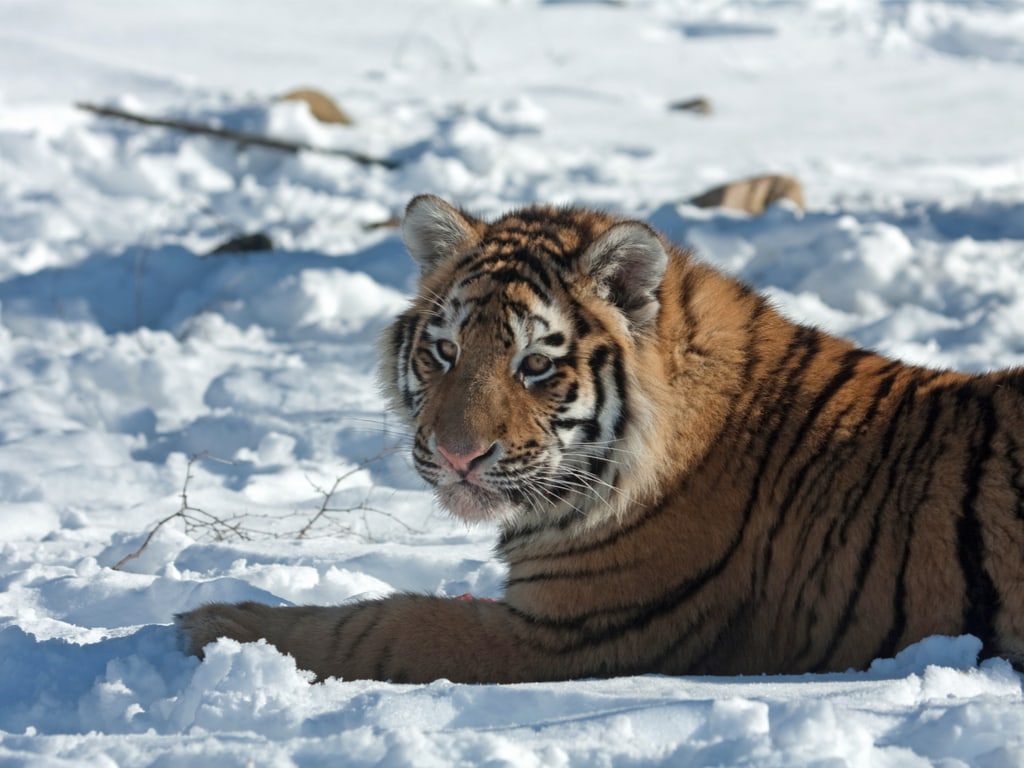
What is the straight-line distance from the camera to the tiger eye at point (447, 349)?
9.12 ft

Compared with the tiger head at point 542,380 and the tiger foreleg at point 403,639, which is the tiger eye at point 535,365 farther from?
the tiger foreleg at point 403,639

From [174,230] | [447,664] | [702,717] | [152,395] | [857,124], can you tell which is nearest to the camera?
[702,717]

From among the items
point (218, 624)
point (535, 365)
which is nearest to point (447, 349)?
point (535, 365)

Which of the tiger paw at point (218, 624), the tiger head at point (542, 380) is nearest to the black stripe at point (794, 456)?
the tiger head at point (542, 380)

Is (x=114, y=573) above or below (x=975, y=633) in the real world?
below

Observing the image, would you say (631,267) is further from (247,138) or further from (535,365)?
(247,138)

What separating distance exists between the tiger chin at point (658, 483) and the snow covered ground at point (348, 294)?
8.7 inches

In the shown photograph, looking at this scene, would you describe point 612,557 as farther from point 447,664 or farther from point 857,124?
point 857,124

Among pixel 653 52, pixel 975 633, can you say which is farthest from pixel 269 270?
pixel 653 52

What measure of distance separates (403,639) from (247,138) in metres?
6.43

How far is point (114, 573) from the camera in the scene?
3133 mm

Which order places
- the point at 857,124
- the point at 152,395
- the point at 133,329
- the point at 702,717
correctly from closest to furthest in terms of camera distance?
the point at 702,717 < the point at 152,395 < the point at 133,329 < the point at 857,124

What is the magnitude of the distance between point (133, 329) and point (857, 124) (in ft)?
21.9

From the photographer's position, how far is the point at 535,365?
271 centimetres
